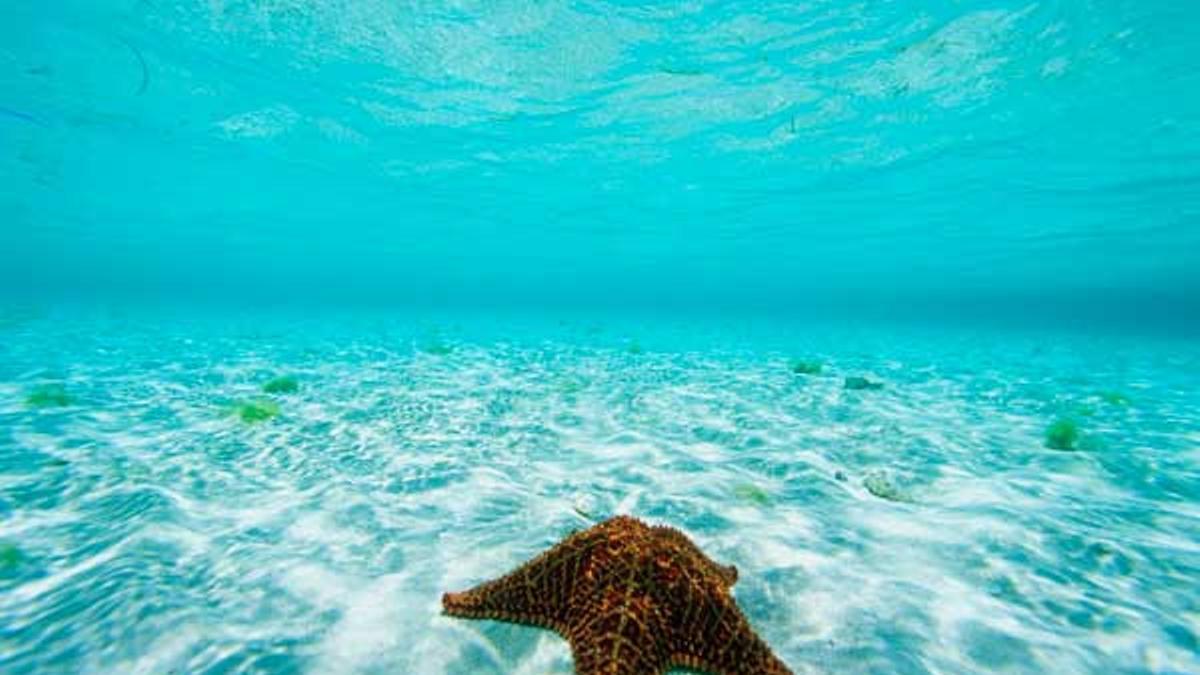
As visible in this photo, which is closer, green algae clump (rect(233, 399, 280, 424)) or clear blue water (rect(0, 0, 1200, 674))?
clear blue water (rect(0, 0, 1200, 674))

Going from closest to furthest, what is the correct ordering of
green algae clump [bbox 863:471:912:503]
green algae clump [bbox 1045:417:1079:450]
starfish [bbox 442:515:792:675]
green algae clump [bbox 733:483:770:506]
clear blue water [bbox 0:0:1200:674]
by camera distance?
starfish [bbox 442:515:792:675] → clear blue water [bbox 0:0:1200:674] → green algae clump [bbox 733:483:770:506] → green algae clump [bbox 863:471:912:503] → green algae clump [bbox 1045:417:1079:450]

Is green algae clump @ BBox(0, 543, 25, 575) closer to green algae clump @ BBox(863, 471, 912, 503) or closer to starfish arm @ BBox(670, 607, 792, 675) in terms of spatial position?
starfish arm @ BBox(670, 607, 792, 675)

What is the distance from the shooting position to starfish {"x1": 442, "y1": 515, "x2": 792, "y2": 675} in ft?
7.25

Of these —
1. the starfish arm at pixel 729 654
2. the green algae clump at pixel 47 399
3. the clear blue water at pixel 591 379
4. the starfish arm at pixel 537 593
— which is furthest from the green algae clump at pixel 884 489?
the green algae clump at pixel 47 399

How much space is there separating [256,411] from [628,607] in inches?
319

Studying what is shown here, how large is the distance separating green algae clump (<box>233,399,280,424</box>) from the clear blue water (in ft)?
0.29

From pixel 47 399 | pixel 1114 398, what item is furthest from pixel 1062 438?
pixel 47 399

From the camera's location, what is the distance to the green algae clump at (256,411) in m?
8.15

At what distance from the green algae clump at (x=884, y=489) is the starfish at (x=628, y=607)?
3.99m

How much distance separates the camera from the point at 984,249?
160 feet

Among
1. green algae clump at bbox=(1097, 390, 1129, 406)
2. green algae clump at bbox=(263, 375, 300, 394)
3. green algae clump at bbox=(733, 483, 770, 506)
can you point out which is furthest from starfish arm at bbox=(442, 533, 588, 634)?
green algae clump at bbox=(1097, 390, 1129, 406)

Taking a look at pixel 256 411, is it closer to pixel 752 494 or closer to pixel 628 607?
pixel 752 494

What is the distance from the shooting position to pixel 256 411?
8.30 meters

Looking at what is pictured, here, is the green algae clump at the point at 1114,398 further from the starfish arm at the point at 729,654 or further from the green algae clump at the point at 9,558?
the green algae clump at the point at 9,558
